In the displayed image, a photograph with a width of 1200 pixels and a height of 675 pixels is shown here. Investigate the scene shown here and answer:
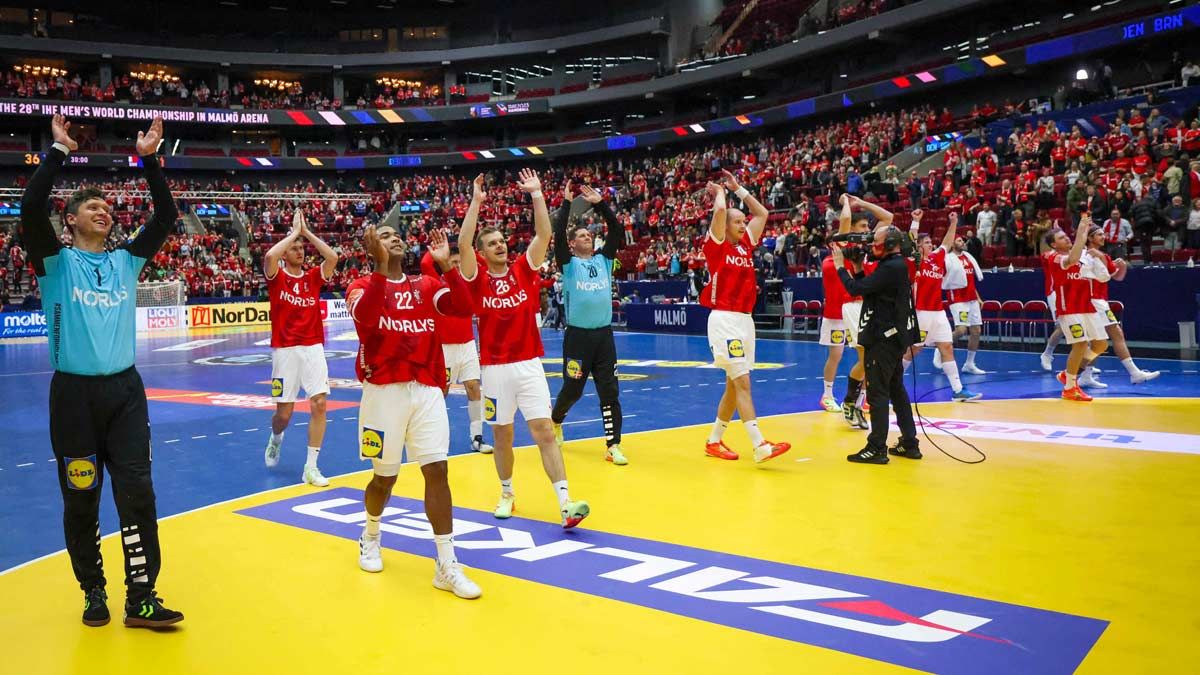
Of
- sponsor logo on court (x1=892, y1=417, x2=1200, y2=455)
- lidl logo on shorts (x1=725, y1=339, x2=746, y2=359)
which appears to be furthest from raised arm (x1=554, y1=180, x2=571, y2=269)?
sponsor logo on court (x1=892, y1=417, x2=1200, y2=455)

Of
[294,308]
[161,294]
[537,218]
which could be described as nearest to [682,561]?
[537,218]

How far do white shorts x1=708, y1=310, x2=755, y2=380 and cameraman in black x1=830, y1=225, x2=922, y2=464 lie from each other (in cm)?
102

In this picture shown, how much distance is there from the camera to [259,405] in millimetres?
13586

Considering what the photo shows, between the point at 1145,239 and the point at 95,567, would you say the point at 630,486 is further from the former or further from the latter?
the point at 1145,239

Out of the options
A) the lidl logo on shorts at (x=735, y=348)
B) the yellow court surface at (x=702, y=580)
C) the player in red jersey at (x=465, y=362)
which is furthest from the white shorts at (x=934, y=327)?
the player in red jersey at (x=465, y=362)

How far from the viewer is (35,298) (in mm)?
34531

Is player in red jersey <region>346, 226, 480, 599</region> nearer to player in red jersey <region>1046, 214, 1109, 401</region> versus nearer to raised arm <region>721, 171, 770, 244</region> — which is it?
raised arm <region>721, 171, 770, 244</region>

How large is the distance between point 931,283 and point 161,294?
1249 inches

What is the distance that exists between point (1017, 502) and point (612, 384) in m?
3.70

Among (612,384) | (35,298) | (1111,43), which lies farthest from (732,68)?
(612,384)

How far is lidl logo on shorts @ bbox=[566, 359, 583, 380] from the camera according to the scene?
346 inches

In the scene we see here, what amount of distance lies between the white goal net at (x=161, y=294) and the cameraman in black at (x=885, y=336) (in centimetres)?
Answer: 3291

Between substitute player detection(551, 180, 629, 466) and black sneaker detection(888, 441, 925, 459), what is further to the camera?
substitute player detection(551, 180, 629, 466)

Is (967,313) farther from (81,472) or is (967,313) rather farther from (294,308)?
(81,472)
